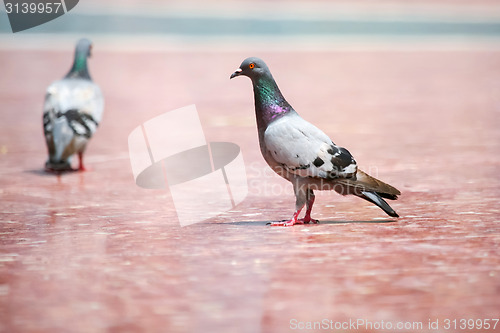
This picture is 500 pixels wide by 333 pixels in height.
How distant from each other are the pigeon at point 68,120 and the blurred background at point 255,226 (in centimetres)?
16

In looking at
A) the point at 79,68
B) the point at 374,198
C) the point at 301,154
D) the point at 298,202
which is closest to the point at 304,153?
the point at 301,154

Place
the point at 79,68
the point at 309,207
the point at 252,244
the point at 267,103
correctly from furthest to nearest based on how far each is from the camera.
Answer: the point at 79,68
the point at 309,207
the point at 267,103
the point at 252,244

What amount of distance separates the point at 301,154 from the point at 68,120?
2.68 m

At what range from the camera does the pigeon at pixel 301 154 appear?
12.8 ft

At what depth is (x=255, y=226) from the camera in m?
4.18

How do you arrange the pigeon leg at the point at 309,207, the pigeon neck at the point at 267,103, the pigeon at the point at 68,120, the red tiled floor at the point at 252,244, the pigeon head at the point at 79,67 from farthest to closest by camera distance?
the pigeon head at the point at 79,67 < the pigeon at the point at 68,120 < the pigeon leg at the point at 309,207 < the pigeon neck at the point at 267,103 < the red tiled floor at the point at 252,244

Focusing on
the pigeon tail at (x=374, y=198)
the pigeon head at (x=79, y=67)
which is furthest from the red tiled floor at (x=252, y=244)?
the pigeon head at (x=79, y=67)

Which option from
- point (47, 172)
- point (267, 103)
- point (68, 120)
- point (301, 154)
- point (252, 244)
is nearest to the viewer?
→ point (252, 244)

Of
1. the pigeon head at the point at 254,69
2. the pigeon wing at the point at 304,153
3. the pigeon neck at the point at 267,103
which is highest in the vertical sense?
the pigeon head at the point at 254,69

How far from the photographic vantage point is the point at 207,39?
19.6 meters

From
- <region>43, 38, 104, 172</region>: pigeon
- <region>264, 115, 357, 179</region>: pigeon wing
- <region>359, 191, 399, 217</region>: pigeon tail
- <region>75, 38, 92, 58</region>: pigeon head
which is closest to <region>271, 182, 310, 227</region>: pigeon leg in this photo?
<region>264, 115, 357, 179</region>: pigeon wing

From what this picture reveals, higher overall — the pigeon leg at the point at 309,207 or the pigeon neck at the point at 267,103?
the pigeon neck at the point at 267,103

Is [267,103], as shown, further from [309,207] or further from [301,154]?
[309,207]

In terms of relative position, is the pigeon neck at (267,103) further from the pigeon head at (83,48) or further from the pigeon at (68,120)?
the pigeon head at (83,48)
